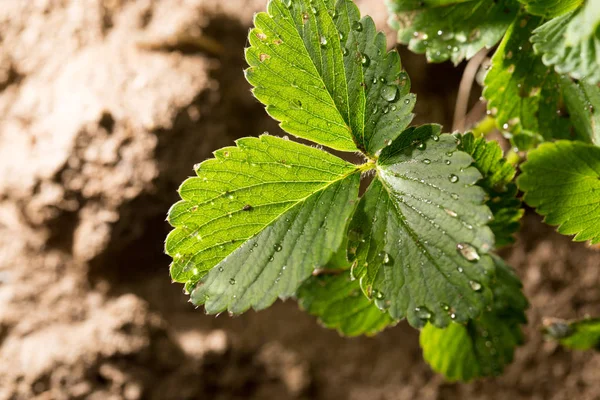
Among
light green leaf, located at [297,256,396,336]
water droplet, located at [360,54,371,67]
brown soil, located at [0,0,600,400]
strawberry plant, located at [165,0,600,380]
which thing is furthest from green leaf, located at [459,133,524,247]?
brown soil, located at [0,0,600,400]

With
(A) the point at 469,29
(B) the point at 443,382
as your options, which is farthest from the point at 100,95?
(B) the point at 443,382

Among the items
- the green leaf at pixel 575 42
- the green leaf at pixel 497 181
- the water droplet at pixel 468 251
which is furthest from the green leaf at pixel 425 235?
the green leaf at pixel 575 42

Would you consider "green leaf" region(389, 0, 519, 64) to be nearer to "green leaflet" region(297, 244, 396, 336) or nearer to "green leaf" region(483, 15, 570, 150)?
"green leaf" region(483, 15, 570, 150)

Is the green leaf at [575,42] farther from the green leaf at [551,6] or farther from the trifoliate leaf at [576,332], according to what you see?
the trifoliate leaf at [576,332]

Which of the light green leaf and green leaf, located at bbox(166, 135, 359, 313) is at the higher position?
green leaf, located at bbox(166, 135, 359, 313)

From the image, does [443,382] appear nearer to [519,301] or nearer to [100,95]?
[519,301]

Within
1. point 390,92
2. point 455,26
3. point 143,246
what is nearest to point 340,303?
point 390,92
